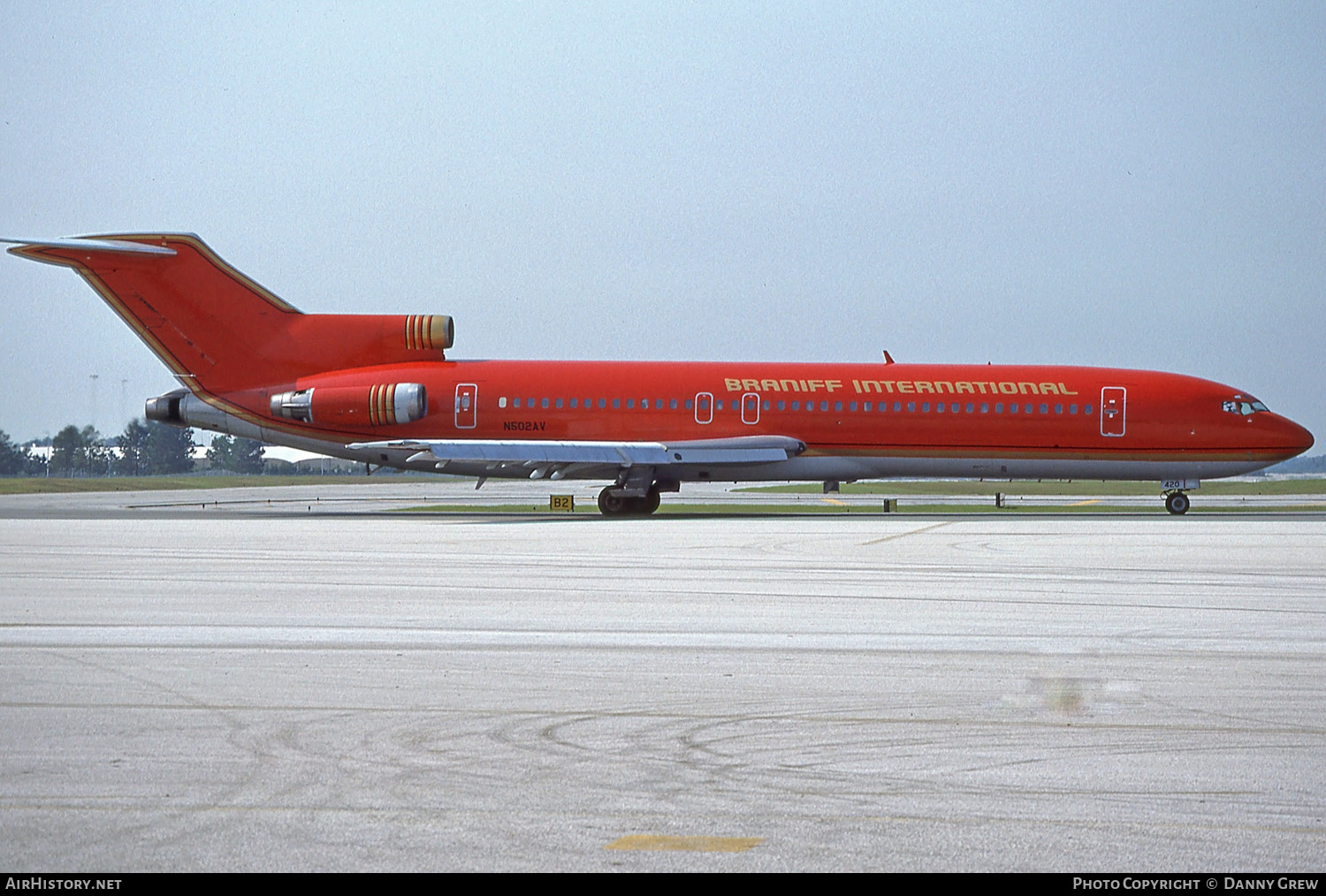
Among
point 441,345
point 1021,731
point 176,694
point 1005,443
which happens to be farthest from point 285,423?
point 1021,731

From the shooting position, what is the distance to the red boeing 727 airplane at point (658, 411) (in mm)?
33406

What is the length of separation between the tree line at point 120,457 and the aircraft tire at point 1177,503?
131 metres

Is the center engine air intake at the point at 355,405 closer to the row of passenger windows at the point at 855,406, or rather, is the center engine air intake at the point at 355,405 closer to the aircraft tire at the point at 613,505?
the row of passenger windows at the point at 855,406

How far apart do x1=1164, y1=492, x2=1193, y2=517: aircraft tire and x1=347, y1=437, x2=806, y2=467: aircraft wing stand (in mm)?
9685

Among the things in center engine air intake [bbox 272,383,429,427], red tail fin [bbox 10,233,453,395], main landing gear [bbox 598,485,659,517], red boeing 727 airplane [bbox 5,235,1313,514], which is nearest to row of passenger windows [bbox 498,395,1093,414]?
red boeing 727 airplane [bbox 5,235,1313,514]

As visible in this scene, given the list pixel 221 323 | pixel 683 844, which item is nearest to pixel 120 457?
pixel 221 323

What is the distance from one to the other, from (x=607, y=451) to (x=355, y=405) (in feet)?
23.2

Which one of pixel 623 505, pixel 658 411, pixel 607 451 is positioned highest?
pixel 658 411

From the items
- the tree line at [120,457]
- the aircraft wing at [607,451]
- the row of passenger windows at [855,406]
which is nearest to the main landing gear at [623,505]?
the aircraft wing at [607,451]

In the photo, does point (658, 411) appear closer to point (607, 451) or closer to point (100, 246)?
point (607, 451)

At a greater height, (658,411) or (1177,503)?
(658,411)

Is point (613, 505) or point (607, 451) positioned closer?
point (607, 451)

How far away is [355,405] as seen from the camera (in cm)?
3466
